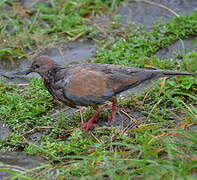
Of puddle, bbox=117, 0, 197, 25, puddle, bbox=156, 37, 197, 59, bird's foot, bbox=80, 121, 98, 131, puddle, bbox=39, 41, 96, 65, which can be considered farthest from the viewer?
puddle, bbox=117, 0, 197, 25

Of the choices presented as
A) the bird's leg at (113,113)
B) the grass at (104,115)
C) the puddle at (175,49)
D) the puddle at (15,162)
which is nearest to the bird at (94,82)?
the bird's leg at (113,113)

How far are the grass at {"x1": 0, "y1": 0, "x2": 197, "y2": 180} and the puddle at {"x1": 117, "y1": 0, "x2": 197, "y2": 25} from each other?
258mm

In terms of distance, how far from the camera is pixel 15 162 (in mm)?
4281

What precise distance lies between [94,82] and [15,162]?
41.3 inches

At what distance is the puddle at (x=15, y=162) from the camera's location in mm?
3996

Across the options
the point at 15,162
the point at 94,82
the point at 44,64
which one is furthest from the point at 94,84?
the point at 15,162

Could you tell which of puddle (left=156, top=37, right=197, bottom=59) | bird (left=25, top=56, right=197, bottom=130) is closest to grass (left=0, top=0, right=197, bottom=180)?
puddle (left=156, top=37, right=197, bottom=59)

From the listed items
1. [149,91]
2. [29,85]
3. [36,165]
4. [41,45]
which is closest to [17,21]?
[41,45]

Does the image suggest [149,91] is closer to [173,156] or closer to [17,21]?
[173,156]

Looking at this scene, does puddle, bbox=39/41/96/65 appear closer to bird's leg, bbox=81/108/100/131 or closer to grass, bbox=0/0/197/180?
grass, bbox=0/0/197/180

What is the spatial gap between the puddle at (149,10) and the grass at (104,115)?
26 cm

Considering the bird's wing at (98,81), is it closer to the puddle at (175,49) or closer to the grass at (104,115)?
the grass at (104,115)

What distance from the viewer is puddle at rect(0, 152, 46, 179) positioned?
157 inches

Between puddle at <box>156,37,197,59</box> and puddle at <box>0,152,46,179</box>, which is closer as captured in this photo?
puddle at <box>0,152,46,179</box>
